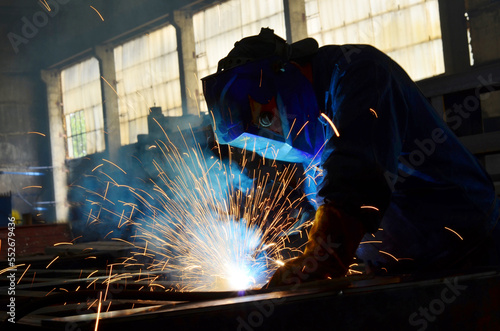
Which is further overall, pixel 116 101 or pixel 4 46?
pixel 4 46

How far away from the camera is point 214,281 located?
2285mm

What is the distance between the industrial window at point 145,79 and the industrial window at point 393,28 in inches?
122

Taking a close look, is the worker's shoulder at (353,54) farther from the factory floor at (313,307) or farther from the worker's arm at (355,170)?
the factory floor at (313,307)

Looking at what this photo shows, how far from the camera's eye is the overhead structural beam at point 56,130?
1224 centimetres

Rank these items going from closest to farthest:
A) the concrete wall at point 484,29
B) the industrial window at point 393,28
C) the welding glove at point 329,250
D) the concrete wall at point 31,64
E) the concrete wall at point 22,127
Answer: the welding glove at point 329,250 → the concrete wall at point 484,29 → the industrial window at point 393,28 → the concrete wall at point 31,64 → the concrete wall at point 22,127

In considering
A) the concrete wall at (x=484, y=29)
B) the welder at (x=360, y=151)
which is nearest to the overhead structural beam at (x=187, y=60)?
the concrete wall at (x=484, y=29)

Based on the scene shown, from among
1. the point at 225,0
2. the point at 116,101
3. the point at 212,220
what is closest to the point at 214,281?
the point at 212,220

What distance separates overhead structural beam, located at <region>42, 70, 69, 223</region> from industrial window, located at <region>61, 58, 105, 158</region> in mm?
134

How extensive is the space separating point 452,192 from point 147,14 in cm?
872

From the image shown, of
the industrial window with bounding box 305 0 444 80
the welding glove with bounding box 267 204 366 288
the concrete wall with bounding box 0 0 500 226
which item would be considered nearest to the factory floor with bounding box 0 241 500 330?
the welding glove with bounding box 267 204 366 288

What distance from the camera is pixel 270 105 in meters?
1.66

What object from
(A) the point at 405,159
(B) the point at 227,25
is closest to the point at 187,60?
(B) the point at 227,25

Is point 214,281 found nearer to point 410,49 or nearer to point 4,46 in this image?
point 410,49

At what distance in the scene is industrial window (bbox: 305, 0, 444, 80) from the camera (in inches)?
230
